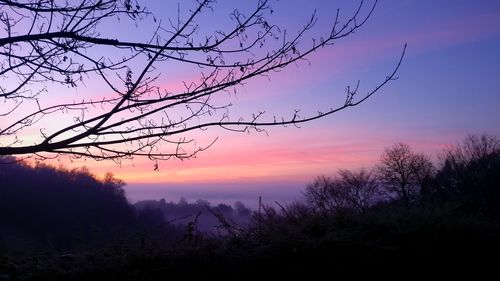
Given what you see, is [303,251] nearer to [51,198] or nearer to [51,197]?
[51,198]

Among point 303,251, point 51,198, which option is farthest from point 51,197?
point 303,251

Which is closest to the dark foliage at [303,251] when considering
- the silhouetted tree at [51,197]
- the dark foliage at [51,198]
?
the dark foliage at [51,198]

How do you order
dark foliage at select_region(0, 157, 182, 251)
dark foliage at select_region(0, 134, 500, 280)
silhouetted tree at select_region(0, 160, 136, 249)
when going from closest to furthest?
dark foliage at select_region(0, 134, 500, 280) → dark foliage at select_region(0, 157, 182, 251) → silhouetted tree at select_region(0, 160, 136, 249)

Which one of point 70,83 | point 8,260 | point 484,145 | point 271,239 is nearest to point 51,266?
point 8,260

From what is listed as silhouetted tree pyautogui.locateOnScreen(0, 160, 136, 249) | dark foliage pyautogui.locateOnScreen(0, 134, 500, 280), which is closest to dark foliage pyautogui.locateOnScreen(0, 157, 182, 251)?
silhouetted tree pyautogui.locateOnScreen(0, 160, 136, 249)

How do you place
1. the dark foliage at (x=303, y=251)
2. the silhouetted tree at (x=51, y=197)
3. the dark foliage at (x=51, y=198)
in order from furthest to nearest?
the silhouetted tree at (x=51, y=197) < the dark foliage at (x=51, y=198) < the dark foliage at (x=303, y=251)

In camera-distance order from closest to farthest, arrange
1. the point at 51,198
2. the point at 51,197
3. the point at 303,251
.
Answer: the point at 303,251 < the point at 51,198 < the point at 51,197

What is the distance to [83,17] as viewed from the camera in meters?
3.82

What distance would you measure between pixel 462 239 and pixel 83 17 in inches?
169

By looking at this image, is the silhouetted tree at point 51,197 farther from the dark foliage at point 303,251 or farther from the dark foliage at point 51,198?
the dark foliage at point 303,251

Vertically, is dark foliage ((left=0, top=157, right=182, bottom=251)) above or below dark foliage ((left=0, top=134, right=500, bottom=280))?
above

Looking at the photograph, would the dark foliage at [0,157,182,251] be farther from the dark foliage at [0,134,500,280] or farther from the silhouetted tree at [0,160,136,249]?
the dark foliage at [0,134,500,280]

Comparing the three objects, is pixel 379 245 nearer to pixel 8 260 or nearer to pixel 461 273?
pixel 461 273

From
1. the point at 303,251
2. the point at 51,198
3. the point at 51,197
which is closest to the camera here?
the point at 303,251
